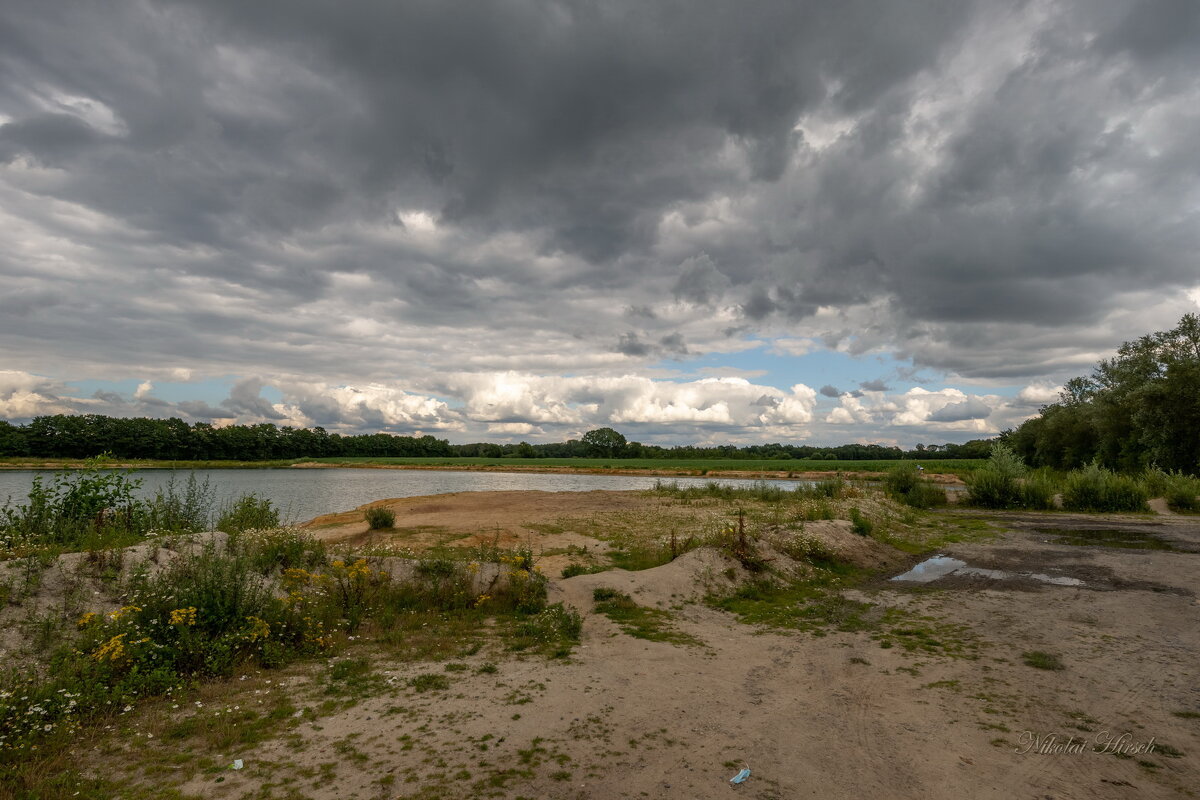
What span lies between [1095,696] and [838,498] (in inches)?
837

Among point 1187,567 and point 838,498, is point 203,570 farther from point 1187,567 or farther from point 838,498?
point 838,498

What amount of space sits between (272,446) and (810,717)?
406 feet

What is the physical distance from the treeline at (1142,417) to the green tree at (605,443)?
91.0 metres

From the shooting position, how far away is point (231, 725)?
5.11 metres

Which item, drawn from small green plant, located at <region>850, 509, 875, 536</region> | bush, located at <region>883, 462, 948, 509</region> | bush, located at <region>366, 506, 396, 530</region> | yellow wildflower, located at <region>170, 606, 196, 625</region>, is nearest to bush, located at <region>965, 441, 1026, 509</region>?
bush, located at <region>883, 462, 948, 509</region>

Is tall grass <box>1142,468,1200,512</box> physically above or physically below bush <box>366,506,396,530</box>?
above

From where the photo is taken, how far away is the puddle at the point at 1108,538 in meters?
16.3

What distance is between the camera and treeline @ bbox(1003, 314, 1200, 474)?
32.8 m

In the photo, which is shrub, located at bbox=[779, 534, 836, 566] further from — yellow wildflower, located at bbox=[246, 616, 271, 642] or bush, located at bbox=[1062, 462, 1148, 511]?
bush, located at bbox=[1062, 462, 1148, 511]

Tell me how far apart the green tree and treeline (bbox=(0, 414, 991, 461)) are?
0.25 meters

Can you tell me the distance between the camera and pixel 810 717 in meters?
5.64

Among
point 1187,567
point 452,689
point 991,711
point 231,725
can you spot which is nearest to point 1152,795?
point 991,711

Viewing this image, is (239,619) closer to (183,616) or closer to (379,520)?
(183,616)

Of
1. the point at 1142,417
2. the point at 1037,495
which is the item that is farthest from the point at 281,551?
the point at 1142,417
